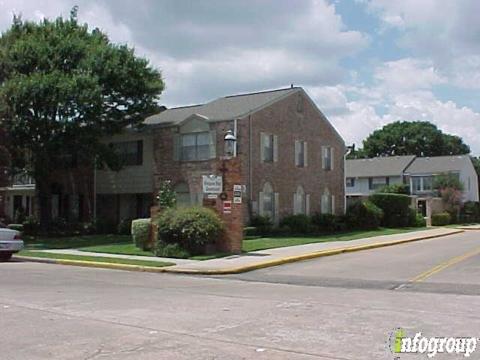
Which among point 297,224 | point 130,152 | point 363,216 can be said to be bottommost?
point 297,224

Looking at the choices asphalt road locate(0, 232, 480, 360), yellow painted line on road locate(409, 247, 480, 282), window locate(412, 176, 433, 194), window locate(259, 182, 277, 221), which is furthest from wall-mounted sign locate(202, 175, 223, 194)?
window locate(412, 176, 433, 194)

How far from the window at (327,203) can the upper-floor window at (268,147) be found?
240 inches

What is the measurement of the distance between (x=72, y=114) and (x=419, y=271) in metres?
19.9

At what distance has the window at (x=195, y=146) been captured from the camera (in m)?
33.1

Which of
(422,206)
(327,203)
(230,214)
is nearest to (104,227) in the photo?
(327,203)

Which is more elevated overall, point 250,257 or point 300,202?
point 300,202

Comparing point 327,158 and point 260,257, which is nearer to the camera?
point 260,257

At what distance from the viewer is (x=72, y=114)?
31.2m

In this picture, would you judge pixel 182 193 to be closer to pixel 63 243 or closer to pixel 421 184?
pixel 63 243

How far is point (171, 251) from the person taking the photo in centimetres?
2155

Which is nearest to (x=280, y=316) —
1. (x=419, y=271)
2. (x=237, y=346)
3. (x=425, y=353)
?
(x=237, y=346)

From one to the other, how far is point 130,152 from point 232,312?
91.1 feet

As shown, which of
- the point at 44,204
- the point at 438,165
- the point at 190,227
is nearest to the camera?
the point at 190,227

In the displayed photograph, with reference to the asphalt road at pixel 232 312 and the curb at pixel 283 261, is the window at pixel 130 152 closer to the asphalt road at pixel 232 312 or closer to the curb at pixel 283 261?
the curb at pixel 283 261
